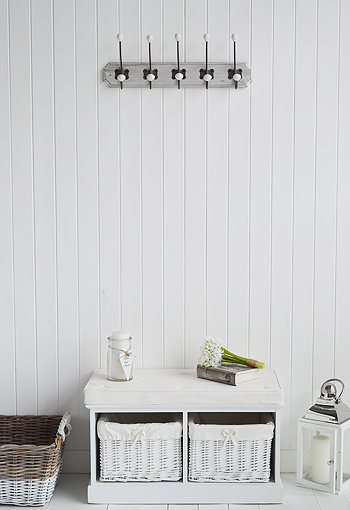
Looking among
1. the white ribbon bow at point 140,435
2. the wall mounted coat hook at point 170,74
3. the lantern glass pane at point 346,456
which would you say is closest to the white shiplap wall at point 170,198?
the wall mounted coat hook at point 170,74

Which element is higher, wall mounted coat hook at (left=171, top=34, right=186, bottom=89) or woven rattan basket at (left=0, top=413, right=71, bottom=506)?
wall mounted coat hook at (left=171, top=34, right=186, bottom=89)

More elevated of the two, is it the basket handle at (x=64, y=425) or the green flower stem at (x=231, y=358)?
the green flower stem at (x=231, y=358)

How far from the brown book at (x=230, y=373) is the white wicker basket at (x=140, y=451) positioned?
0.78 feet

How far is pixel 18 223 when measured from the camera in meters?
2.41

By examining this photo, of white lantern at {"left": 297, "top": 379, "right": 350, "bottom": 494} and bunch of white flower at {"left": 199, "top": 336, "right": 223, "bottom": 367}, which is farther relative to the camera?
bunch of white flower at {"left": 199, "top": 336, "right": 223, "bottom": 367}

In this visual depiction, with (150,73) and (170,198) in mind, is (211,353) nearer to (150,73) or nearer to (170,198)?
(170,198)

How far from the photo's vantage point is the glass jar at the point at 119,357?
2.22 m

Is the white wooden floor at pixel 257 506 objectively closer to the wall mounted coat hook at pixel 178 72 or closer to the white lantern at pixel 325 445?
the white lantern at pixel 325 445

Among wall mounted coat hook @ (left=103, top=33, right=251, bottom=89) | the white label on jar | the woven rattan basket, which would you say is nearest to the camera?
the woven rattan basket

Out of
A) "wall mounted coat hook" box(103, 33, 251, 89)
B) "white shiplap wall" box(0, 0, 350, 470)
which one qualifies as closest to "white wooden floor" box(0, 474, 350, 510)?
"white shiplap wall" box(0, 0, 350, 470)

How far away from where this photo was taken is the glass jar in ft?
7.27

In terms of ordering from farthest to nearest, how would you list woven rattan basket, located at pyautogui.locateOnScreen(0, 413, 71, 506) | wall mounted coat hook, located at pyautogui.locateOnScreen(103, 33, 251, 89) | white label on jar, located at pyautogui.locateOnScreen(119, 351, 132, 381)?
1. wall mounted coat hook, located at pyautogui.locateOnScreen(103, 33, 251, 89)
2. white label on jar, located at pyautogui.locateOnScreen(119, 351, 132, 381)
3. woven rattan basket, located at pyautogui.locateOnScreen(0, 413, 71, 506)

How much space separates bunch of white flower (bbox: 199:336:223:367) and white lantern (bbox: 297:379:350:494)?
1.42 feet

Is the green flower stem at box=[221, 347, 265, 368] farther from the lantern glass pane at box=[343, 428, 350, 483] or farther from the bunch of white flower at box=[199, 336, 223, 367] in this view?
the lantern glass pane at box=[343, 428, 350, 483]
